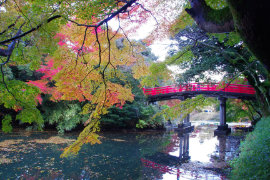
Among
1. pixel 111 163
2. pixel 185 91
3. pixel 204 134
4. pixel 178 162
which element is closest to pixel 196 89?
pixel 185 91

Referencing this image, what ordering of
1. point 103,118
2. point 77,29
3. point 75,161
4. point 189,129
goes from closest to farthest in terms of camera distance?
point 77,29 < point 75,161 < point 103,118 < point 189,129

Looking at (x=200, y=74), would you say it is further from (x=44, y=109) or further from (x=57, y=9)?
(x=44, y=109)

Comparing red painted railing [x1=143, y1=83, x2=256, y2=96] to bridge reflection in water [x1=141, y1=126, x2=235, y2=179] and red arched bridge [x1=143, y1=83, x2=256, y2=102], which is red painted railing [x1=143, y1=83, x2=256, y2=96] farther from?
bridge reflection in water [x1=141, y1=126, x2=235, y2=179]

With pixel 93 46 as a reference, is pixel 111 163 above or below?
below

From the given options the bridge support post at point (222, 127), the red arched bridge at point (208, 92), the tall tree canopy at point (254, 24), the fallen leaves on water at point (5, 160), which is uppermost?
the red arched bridge at point (208, 92)

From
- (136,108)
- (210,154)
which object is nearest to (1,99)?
(210,154)

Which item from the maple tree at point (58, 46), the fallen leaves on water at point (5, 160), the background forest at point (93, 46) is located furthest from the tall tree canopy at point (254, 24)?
the fallen leaves on water at point (5, 160)

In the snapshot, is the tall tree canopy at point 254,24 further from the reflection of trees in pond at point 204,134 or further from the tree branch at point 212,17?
the reflection of trees in pond at point 204,134

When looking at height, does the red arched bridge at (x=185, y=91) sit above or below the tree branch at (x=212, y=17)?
above

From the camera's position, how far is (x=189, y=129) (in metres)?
16.3

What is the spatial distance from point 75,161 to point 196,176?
410 cm

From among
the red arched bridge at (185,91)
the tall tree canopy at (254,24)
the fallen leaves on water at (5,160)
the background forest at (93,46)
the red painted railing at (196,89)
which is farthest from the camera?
the red arched bridge at (185,91)

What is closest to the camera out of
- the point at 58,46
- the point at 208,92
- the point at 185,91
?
the point at 58,46

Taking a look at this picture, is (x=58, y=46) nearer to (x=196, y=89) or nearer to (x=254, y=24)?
(x=254, y=24)
